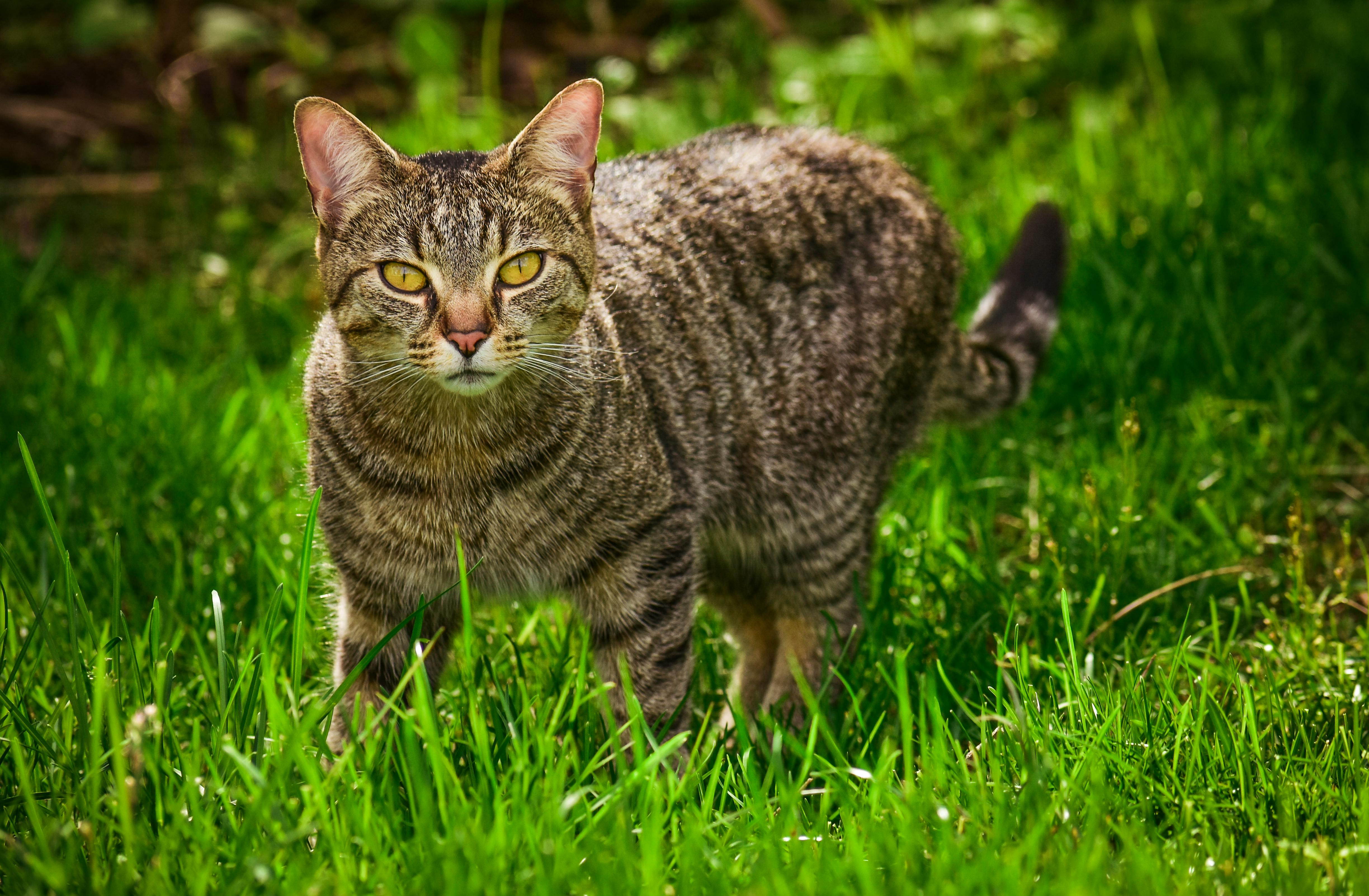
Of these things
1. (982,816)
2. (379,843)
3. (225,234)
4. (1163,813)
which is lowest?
(1163,813)

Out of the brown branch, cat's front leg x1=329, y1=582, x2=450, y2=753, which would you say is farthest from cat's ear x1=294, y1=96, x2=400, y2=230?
the brown branch

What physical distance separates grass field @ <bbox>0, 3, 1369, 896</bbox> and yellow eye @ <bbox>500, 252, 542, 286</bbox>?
1.86 ft

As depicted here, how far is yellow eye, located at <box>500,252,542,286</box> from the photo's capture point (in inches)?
91.4

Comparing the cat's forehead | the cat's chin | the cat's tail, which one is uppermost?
the cat's forehead

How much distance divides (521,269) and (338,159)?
1.29 feet

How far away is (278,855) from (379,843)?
0.15 meters

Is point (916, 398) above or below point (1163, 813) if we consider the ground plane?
above

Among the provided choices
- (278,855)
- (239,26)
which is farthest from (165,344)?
(278,855)

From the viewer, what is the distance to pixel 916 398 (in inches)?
123

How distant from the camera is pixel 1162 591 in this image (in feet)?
8.68

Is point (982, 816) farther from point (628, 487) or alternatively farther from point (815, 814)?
point (628, 487)

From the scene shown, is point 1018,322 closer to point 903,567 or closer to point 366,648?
point 903,567

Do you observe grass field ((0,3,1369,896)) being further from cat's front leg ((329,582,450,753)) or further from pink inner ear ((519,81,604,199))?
pink inner ear ((519,81,604,199))

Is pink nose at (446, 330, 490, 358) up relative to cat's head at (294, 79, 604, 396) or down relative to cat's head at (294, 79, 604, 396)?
down
